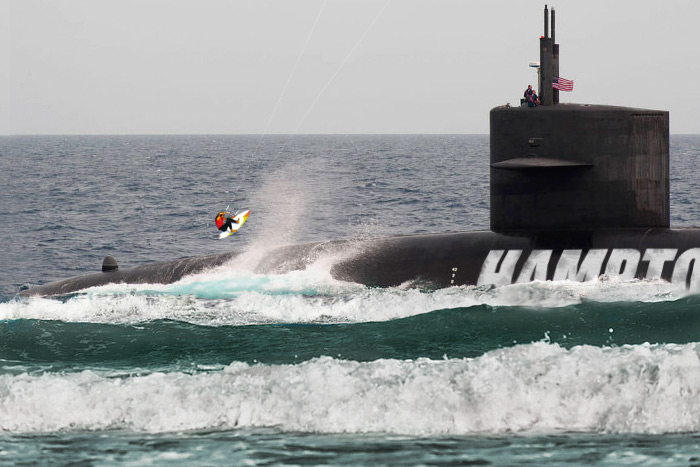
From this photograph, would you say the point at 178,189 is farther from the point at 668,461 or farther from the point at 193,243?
the point at 668,461

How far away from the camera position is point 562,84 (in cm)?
1858

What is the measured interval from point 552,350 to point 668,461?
342cm

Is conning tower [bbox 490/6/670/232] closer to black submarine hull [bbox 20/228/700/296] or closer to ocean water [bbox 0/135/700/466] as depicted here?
black submarine hull [bbox 20/228/700/296]

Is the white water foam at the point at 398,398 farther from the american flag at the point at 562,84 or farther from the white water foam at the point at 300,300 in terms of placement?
the american flag at the point at 562,84

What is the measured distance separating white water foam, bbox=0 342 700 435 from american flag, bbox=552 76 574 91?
650 centimetres

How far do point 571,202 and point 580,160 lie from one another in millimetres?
735

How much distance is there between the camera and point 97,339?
648 inches

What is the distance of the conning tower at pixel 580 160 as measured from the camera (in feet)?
59.1

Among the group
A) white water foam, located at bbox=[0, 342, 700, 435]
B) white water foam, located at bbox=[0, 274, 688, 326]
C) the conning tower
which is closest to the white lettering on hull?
white water foam, located at bbox=[0, 274, 688, 326]

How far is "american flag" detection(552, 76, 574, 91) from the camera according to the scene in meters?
18.6

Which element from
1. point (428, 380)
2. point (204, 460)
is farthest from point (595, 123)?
point (204, 460)

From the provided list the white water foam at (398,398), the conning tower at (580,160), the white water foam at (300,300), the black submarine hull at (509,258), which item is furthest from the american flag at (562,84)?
the white water foam at (398,398)

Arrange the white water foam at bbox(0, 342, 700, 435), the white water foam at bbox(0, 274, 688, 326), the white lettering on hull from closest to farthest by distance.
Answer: the white water foam at bbox(0, 342, 700, 435) → the white water foam at bbox(0, 274, 688, 326) → the white lettering on hull

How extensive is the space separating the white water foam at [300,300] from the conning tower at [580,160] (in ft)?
4.22
